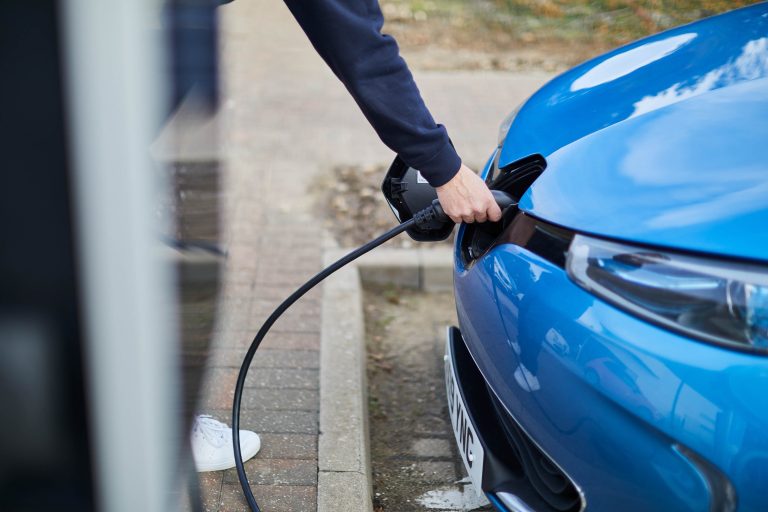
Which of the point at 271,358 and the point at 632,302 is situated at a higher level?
the point at 632,302

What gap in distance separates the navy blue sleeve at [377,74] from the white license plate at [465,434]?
1.92 ft

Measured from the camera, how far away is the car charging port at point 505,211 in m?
2.17

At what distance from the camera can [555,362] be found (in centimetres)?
179

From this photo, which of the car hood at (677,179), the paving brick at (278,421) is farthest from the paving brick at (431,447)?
the car hood at (677,179)

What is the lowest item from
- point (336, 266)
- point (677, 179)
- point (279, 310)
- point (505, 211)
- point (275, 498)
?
point (275, 498)

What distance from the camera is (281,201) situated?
451 cm

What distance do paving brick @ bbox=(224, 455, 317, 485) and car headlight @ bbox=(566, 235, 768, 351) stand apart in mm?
1136

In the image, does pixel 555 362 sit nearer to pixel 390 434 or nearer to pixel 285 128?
pixel 390 434

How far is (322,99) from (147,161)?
5.17 metres

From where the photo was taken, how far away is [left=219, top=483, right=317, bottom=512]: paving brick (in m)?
2.44

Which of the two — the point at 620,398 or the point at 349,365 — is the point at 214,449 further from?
the point at 620,398

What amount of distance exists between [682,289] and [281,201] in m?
3.06

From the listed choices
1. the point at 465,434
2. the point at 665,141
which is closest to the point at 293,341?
the point at 465,434

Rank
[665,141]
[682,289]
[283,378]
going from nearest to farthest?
[682,289]
[665,141]
[283,378]
